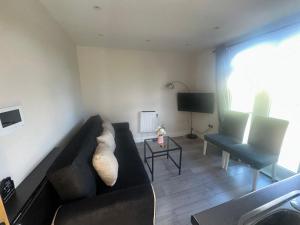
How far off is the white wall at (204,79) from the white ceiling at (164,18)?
77 centimetres

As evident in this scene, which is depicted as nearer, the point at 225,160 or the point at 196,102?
the point at 225,160

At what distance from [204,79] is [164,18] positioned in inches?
86.0

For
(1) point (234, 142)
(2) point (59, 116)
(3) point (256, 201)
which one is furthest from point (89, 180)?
(1) point (234, 142)

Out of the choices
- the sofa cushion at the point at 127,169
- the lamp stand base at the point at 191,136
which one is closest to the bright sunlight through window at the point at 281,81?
the lamp stand base at the point at 191,136

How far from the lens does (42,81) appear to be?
150 cm

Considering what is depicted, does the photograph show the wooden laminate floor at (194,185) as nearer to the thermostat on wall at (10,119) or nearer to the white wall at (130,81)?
the white wall at (130,81)

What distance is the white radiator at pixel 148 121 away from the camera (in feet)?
12.5

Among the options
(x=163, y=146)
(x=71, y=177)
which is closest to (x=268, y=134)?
(x=163, y=146)

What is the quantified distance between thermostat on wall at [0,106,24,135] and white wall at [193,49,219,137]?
137 inches

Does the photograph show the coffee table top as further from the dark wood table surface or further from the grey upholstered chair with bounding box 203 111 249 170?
the dark wood table surface

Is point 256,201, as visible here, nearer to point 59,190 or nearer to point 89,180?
point 89,180

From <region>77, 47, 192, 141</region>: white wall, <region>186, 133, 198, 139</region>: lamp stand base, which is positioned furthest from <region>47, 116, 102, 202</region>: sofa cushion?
<region>186, 133, 198, 139</region>: lamp stand base

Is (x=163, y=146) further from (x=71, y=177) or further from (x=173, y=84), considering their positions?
(x=173, y=84)

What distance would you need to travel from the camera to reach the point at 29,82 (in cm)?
127
